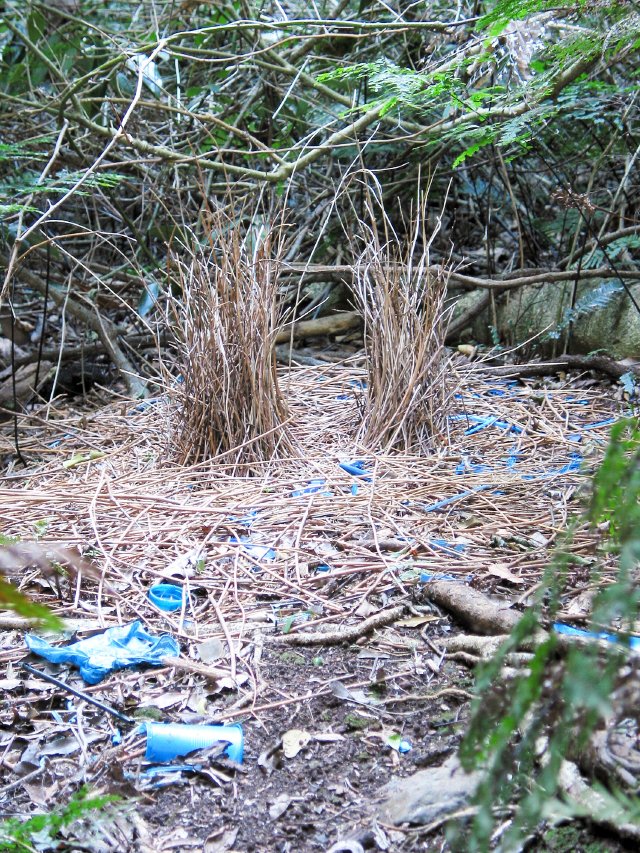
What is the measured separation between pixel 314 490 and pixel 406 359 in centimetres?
64

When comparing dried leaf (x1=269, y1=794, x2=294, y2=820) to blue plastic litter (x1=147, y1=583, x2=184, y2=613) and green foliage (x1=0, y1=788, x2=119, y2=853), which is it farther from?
blue plastic litter (x1=147, y1=583, x2=184, y2=613)

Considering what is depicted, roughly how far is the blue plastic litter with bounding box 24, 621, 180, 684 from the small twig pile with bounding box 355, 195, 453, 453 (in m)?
1.27

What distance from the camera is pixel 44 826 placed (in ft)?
3.67

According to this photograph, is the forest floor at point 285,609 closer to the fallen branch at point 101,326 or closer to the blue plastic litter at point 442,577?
the blue plastic litter at point 442,577

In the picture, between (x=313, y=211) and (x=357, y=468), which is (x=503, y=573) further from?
(x=313, y=211)

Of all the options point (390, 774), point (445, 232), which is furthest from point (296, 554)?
point (445, 232)

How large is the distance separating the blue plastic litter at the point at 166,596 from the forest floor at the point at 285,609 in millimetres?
26

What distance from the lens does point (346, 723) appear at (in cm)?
152

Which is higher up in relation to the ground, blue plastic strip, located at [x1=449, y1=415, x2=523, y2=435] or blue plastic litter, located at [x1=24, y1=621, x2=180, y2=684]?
blue plastic strip, located at [x1=449, y1=415, x2=523, y2=435]

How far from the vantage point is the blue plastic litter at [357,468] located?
2.63 m

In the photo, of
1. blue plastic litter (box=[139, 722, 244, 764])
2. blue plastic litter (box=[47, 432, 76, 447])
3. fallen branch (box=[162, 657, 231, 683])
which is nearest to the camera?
blue plastic litter (box=[139, 722, 244, 764])

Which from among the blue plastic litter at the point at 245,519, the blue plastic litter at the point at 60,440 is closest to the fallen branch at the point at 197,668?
the blue plastic litter at the point at 245,519

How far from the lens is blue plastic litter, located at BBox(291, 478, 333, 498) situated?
2496 millimetres

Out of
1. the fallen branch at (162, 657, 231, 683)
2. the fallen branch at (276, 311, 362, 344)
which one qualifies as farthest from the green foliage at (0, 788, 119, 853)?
the fallen branch at (276, 311, 362, 344)
